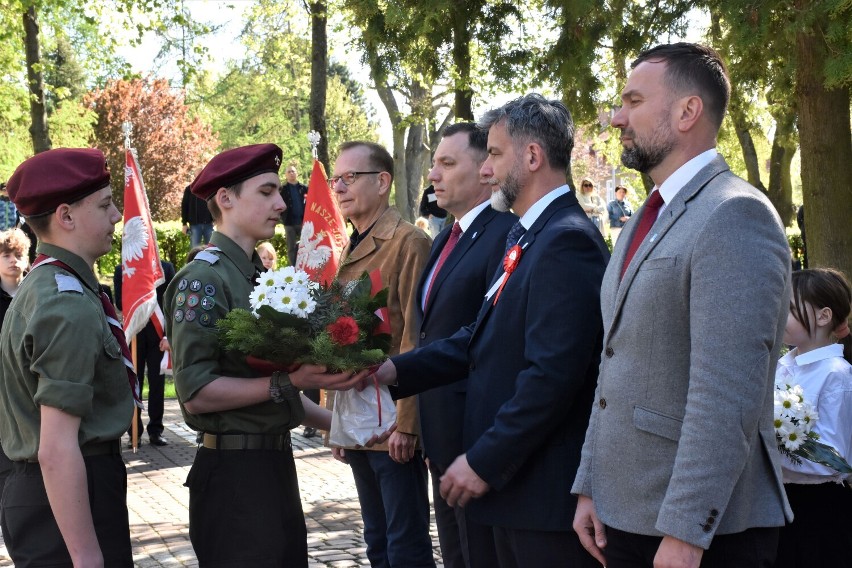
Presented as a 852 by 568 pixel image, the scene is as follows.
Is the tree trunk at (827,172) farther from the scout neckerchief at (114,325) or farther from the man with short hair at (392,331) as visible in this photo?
the scout neckerchief at (114,325)

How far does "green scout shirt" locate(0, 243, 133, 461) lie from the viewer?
10.6 feet

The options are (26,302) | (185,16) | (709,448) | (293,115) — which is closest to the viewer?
(709,448)

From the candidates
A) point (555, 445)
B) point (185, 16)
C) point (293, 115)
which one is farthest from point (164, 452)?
point (293, 115)

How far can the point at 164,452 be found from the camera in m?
11.0

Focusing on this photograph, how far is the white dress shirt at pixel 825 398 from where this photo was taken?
3967mm

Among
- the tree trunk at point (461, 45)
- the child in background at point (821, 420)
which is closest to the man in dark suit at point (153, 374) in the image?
the tree trunk at point (461, 45)

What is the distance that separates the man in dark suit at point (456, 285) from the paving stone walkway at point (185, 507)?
2510 mm

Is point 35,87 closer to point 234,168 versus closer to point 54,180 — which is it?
point 234,168

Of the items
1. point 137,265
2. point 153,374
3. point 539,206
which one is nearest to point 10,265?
point 137,265

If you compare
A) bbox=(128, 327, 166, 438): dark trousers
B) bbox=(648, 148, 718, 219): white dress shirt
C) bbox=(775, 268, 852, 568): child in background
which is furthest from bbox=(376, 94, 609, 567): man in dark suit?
bbox=(128, 327, 166, 438): dark trousers

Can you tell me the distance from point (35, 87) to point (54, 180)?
16.7 metres

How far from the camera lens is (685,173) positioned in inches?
114

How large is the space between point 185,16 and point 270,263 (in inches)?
447

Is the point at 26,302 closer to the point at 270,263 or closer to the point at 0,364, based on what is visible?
the point at 0,364
